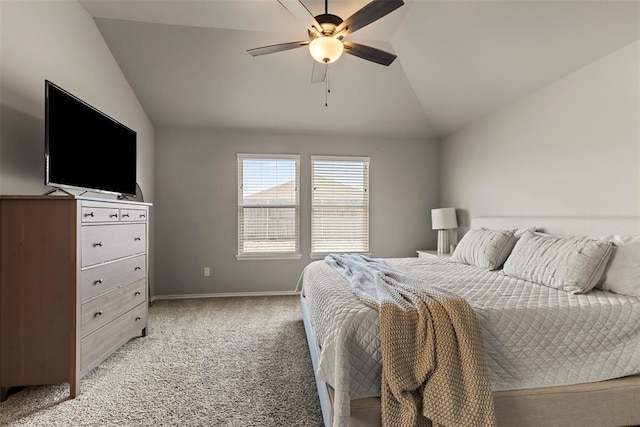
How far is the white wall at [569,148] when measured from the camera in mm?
2324

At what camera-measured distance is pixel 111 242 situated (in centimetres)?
246

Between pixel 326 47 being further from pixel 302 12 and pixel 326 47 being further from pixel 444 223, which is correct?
pixel 444 223

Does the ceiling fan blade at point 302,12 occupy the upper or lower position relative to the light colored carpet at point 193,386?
upper

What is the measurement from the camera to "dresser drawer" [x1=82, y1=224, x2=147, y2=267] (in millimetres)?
2168

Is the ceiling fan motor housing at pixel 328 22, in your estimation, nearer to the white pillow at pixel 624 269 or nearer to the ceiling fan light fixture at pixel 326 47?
the ceiling fan light fixture at pixel 326 47

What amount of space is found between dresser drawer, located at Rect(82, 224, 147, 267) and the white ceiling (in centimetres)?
186

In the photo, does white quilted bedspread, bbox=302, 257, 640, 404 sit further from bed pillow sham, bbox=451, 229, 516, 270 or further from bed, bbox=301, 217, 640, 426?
bed pillow sham, bbox=451, 229, 516, 270

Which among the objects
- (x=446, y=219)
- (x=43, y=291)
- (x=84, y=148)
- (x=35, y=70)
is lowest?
(x=43, y=291)

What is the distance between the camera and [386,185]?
16.2 feet

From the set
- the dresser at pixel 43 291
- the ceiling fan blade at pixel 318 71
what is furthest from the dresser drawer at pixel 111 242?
the ceiling fan blade at pixel 318 71

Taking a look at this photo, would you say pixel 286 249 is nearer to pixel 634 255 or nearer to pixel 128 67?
pixel 128 67

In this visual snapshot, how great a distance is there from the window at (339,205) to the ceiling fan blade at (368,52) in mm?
2258

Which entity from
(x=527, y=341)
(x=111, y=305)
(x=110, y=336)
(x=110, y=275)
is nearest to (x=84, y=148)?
(x=110, y=275)

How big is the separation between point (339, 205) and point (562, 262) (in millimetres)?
3027
